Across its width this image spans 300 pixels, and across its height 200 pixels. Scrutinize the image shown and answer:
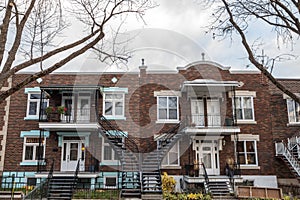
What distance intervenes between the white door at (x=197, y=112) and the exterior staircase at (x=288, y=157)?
5.09m

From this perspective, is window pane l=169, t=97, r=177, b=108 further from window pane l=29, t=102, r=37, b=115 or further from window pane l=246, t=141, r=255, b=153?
window pane l=29, t=102, r=37, b=115

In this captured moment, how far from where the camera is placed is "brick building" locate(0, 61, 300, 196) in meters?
20.1

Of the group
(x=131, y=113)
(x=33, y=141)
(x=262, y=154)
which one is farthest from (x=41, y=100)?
(x=262, y=154)

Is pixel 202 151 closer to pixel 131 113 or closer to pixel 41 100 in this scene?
pixel 131 113

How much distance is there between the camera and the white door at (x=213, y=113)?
21016 mm

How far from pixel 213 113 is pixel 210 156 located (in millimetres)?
2820

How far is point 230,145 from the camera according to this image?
2105 centimetres

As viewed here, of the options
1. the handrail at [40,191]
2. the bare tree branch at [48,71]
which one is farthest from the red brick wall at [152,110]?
the bare tree branch at [48,71]

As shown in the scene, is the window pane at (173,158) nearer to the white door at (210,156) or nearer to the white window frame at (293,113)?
the white door at (210,156)

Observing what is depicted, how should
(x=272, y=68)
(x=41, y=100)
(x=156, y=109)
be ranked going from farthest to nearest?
(x=156, y=109)
(x=41, y=100)
(x=272, y=68)

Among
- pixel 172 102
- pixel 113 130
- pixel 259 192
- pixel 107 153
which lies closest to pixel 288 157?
pixel 259 192

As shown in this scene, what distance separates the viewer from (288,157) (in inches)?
796

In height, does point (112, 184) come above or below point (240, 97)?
below

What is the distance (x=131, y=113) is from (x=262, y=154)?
8949mm
